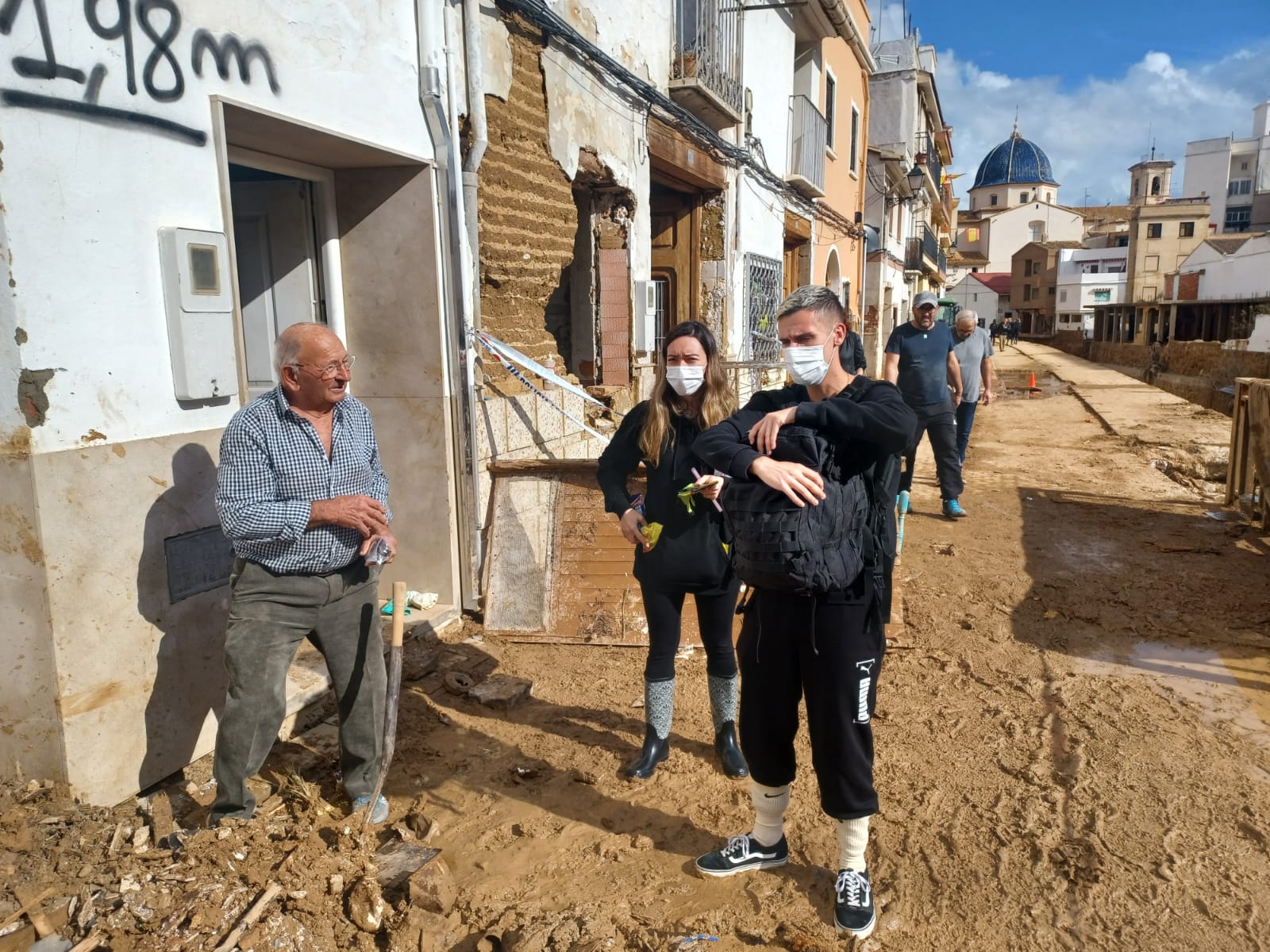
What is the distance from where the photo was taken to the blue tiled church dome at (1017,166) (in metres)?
85.4

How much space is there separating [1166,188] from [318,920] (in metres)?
99.5

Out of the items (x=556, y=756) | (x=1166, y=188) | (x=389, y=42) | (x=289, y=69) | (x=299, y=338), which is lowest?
(x=556, y=756)

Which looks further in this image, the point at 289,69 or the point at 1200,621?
the point at 1200,621

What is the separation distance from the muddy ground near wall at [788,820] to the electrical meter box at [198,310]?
1.49m

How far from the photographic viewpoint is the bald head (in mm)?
2787

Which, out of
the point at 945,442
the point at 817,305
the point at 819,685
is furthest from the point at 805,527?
the point at 945,442

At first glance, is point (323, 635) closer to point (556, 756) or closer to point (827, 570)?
point (556, 756)

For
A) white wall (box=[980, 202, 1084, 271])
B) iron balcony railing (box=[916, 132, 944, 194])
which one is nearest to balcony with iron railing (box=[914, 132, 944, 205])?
iron balcony railing (box=[916, 132, 944, 194])

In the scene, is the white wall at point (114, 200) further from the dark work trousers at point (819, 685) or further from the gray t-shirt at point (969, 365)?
the gray t-shirt at point (969, 365)

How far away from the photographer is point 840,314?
2.53 meters

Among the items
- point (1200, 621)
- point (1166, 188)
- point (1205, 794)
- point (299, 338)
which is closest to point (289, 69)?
point (299, 338)

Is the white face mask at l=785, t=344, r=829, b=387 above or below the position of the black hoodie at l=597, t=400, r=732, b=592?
above

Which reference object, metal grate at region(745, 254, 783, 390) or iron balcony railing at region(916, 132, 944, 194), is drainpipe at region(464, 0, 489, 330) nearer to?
metal grate at region(745, 254, 783, 390)

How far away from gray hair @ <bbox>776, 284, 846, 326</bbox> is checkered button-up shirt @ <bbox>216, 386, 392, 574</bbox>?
1.57 metres
